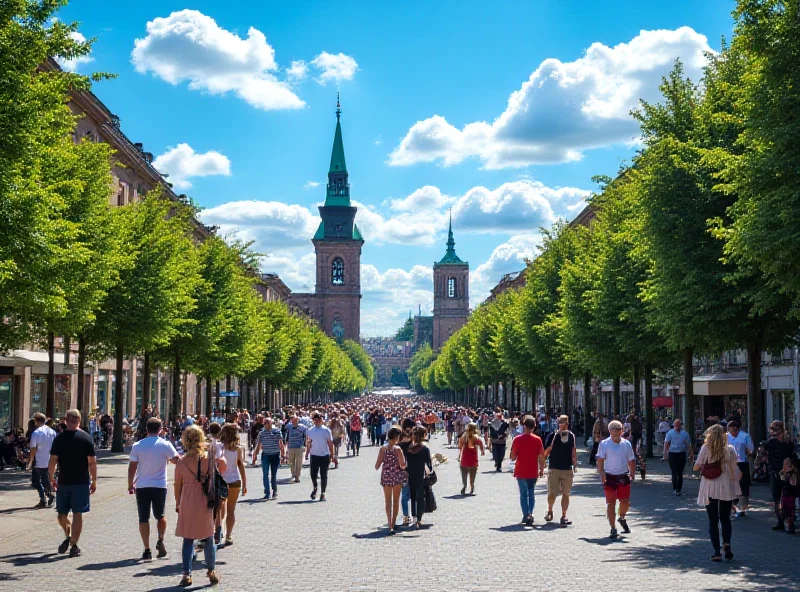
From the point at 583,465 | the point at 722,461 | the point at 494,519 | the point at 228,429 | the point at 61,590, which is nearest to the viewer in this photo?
the point at 61,590

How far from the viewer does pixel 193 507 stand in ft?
41.0

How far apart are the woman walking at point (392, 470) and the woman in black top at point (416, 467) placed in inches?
21.8

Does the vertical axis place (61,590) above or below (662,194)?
below

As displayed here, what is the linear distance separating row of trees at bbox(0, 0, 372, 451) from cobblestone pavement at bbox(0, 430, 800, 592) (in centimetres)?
462

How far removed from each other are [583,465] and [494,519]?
1828 centimetres

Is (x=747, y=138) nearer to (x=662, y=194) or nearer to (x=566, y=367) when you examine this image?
(x=662, y=194)

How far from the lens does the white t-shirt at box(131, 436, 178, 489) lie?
1424 centimetres

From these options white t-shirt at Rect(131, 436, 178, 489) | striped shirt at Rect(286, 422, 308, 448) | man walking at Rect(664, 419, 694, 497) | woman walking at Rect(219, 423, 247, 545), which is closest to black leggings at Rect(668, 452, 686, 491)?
man walking at Rect(664, 419, 694, 497)

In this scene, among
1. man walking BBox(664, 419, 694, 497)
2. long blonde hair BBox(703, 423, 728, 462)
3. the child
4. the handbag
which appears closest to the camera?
the handbag

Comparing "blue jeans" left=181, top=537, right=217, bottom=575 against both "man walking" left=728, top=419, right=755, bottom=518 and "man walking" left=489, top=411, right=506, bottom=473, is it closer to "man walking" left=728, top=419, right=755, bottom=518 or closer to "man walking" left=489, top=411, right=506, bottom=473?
"man walking" left=728, top=419, right=755, bottom=518

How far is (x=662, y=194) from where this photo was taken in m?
27.2

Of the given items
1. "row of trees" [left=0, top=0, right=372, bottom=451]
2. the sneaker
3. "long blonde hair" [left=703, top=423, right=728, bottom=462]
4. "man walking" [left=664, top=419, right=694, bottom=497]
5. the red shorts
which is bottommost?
the sneaker

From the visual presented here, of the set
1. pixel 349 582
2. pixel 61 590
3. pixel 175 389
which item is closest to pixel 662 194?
pixel 349 582

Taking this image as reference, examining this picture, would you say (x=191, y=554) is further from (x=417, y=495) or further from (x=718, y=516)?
(x=718, y=516)
